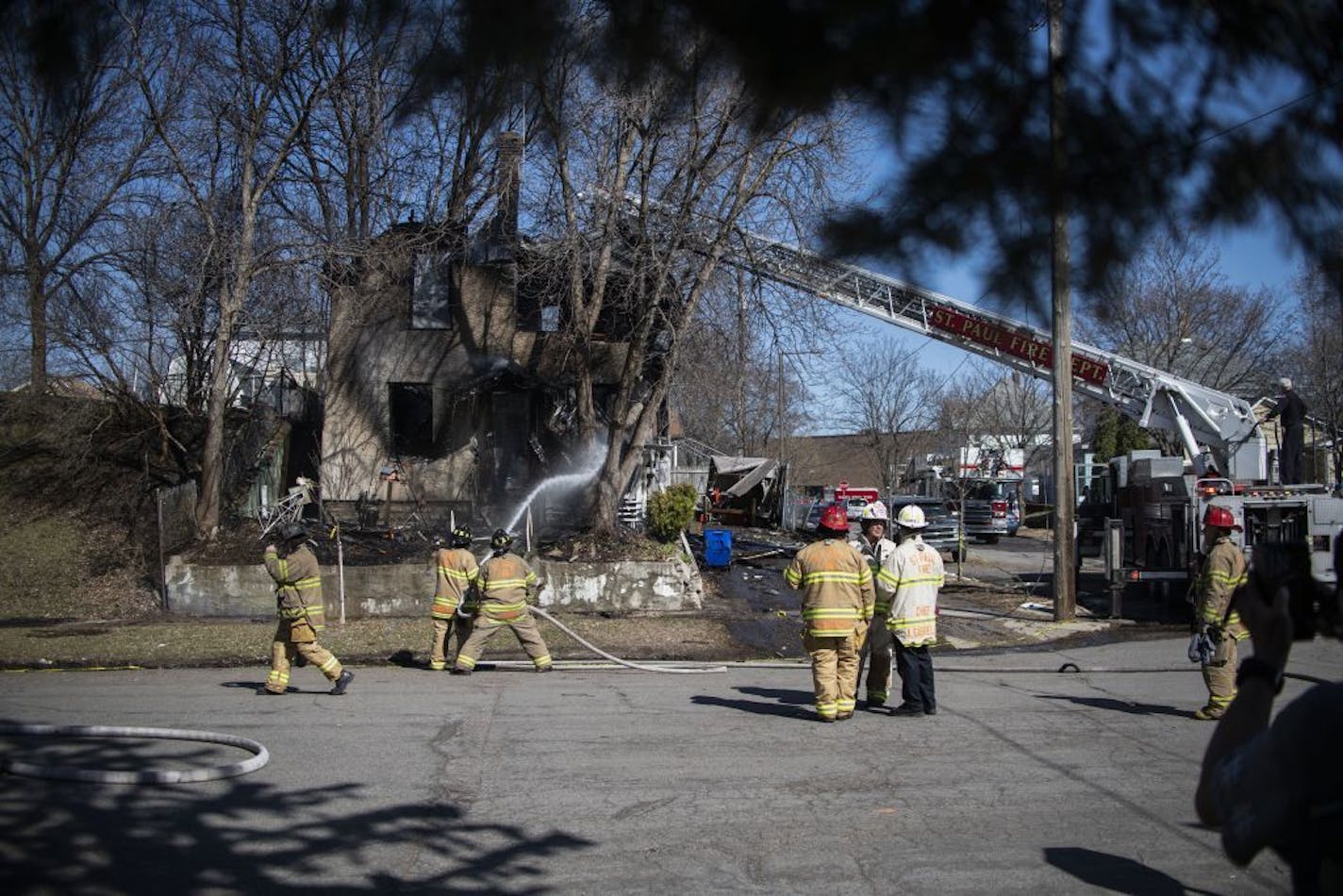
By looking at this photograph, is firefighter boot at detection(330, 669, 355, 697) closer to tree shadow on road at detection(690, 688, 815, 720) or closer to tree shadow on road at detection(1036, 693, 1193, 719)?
tree shadow on road at detection(690, 688, 815, 720)

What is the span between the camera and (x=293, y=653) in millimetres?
10750

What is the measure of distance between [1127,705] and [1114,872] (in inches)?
187

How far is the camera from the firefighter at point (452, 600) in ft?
40.3

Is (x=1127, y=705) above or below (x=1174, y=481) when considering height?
below

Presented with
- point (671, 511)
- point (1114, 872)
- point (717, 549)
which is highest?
point (671, 511)

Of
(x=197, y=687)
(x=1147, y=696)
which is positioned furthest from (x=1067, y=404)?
(x=197, y=687)

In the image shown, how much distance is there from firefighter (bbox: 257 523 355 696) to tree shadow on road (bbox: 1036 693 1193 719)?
21.4 ft

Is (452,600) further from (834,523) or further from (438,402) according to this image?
(438,402)

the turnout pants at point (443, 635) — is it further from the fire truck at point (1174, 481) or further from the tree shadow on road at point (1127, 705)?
the tree shadow on road at point (1127, 705)

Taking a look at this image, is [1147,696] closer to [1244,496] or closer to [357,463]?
[1244,496]

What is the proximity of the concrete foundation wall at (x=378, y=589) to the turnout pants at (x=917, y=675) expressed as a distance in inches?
325

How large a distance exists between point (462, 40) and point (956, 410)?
45.8 metres

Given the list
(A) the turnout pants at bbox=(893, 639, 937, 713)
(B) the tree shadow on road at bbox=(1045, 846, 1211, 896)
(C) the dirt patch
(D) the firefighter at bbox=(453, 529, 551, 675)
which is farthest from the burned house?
(B) the tree shadow on road at bbox=(1045, 846, 1211, 896)

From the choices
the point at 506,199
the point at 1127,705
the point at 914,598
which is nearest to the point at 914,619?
the point at 914,598
